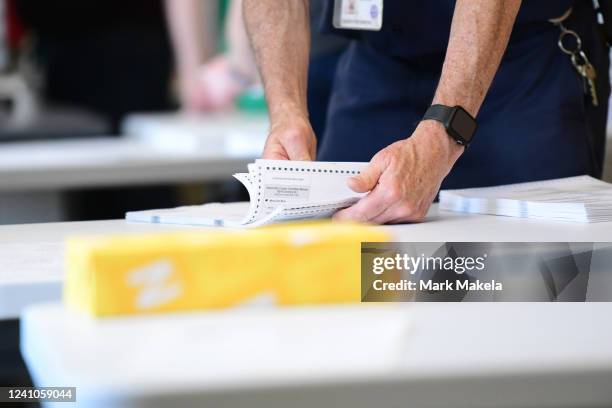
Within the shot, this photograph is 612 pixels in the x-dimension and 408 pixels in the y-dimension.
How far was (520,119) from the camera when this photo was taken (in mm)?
2090

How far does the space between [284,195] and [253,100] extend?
2974 mm

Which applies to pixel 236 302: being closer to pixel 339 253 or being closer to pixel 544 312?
pixel 339 253

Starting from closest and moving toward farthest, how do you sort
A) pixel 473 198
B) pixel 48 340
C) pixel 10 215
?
pixel 48 340
pixel 473 198
pixel 10 215

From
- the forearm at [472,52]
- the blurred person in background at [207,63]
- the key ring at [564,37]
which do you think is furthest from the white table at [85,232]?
the blurred person in background at [207,63]

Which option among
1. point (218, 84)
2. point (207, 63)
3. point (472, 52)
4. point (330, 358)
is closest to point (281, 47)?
point (472, 52)

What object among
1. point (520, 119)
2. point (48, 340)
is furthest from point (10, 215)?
point (48, 340)

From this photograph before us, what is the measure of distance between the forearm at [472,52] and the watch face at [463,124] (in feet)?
0.09

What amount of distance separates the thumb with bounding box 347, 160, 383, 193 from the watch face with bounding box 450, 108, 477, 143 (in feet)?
0.54

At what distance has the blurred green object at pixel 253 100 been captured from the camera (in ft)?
14.8

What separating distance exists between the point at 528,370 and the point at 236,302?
27 centimetres

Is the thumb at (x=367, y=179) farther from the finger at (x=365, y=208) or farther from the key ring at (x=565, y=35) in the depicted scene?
the key ring at (x=565, y=35)

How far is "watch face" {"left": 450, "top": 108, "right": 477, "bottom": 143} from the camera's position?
67.0 inches

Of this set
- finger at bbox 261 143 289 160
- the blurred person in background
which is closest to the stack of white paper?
finger at bbox 261 143 289 160

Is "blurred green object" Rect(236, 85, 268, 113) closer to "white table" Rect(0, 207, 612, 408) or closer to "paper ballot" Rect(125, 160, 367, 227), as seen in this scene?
"paper ballot" Rect(125, 160, 367, 227)
